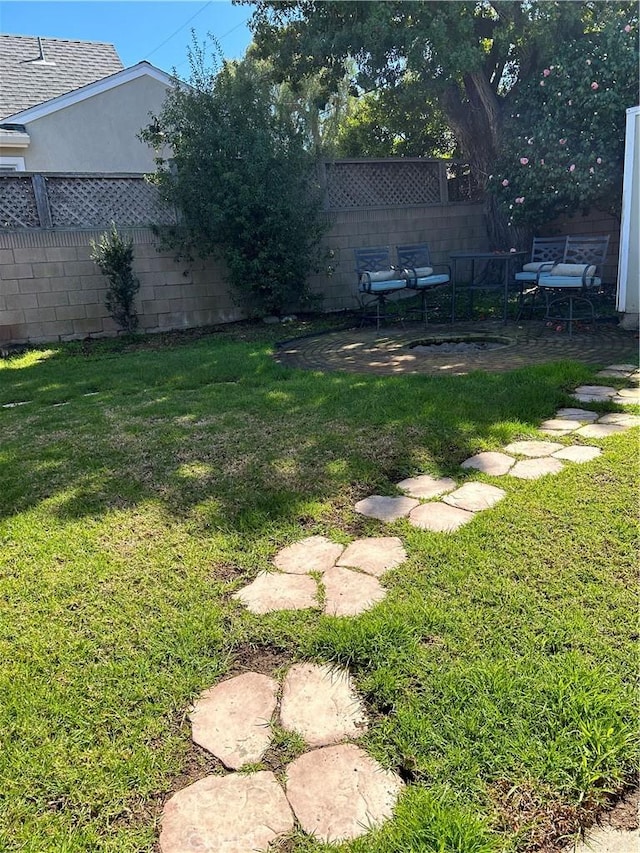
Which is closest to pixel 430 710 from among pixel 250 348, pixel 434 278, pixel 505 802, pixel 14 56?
pixel 505 802

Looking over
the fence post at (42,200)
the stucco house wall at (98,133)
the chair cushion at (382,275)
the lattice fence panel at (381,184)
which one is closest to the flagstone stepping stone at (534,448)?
the chair cushion at (382,275)

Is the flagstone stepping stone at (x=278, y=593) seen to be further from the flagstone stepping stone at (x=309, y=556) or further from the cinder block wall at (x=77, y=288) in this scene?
the cinder block wall at (x=77, y=288)

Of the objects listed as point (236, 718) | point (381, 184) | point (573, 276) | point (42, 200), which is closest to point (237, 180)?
point (42, 200)

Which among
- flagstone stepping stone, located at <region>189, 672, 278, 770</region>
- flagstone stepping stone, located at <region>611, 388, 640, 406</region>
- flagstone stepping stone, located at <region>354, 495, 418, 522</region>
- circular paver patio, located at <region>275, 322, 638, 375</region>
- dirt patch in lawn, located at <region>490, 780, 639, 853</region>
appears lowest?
dirt patch in lawn, located at <region>490, 780, 639, 853</region>

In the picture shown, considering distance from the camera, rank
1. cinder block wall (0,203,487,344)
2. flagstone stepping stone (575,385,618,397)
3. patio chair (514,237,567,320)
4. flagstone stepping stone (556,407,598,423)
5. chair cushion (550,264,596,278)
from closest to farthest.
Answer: flagstone stepping stone (556,407,598,423) < flagstone stepping stone (575,385,618,397) < chair cushion (550,264,596,278) < patio chair (514,237,567,320) < cinder block wall (0,203,487,344)

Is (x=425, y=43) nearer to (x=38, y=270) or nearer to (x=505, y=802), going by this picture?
(x=38, y=270)

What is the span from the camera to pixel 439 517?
2.30 metres

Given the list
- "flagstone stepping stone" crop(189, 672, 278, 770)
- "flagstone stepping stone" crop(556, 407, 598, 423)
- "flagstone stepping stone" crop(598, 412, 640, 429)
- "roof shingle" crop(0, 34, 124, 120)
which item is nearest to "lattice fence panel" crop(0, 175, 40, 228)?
"roof shingle" crop(0, 34, 124, 120)

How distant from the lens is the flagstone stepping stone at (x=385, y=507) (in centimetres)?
237

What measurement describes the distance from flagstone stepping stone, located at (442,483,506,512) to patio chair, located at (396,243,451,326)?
15.7 ft

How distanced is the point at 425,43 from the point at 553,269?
3.25m

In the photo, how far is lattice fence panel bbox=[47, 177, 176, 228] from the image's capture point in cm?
696

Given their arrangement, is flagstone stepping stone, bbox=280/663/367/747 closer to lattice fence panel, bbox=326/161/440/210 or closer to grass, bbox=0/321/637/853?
grass, bbox=0/321/637/853

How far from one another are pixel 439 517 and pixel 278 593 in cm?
76
